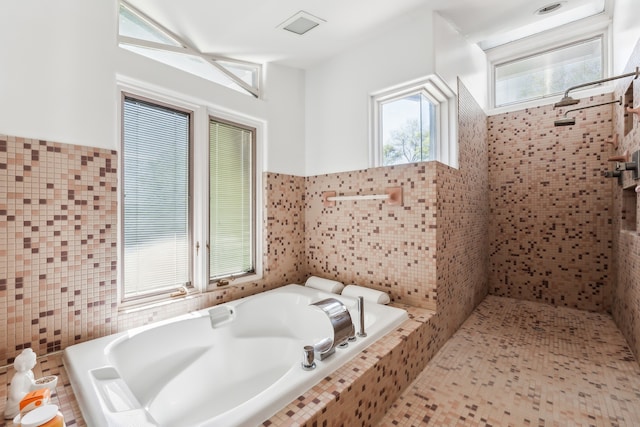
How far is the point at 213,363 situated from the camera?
A: 1.91m

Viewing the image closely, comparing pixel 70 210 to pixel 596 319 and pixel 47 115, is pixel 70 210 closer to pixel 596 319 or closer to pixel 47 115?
pixel 47 115

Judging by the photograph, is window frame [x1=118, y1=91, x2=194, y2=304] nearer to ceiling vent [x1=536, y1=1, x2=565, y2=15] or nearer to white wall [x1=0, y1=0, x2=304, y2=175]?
white wall [x1=0, y1=0, x2=304, y2=175]

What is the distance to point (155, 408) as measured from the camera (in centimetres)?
156

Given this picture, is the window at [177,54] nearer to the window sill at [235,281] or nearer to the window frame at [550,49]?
the window sill at [235,281]

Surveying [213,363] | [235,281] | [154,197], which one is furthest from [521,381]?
[154,197]

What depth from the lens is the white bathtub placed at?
1.14 m

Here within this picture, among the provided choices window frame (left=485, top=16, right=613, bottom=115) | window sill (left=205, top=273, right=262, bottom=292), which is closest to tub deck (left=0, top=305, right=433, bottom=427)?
window sill (left=205, top=273, right=262, bottom=292)

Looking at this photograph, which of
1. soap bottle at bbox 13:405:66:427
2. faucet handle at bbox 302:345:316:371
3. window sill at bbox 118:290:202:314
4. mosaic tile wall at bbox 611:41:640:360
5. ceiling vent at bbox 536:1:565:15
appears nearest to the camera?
soap bottle at bbox 13:405:66:427

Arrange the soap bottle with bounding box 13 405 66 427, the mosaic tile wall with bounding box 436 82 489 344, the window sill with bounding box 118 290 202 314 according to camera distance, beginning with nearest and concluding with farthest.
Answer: the soap bottle with bounding box 13 405 66 427
the window sill with bounding box 118 290 202 314
the mosaic tile wall with bounding box 436 82 489 344

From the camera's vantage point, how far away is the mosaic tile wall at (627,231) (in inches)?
78.2

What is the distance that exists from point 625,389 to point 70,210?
3.26 metres

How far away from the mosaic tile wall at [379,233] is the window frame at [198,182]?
57 centimetres

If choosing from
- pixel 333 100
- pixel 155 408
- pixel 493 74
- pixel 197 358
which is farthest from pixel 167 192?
pixel 493 74

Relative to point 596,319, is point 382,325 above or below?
above
